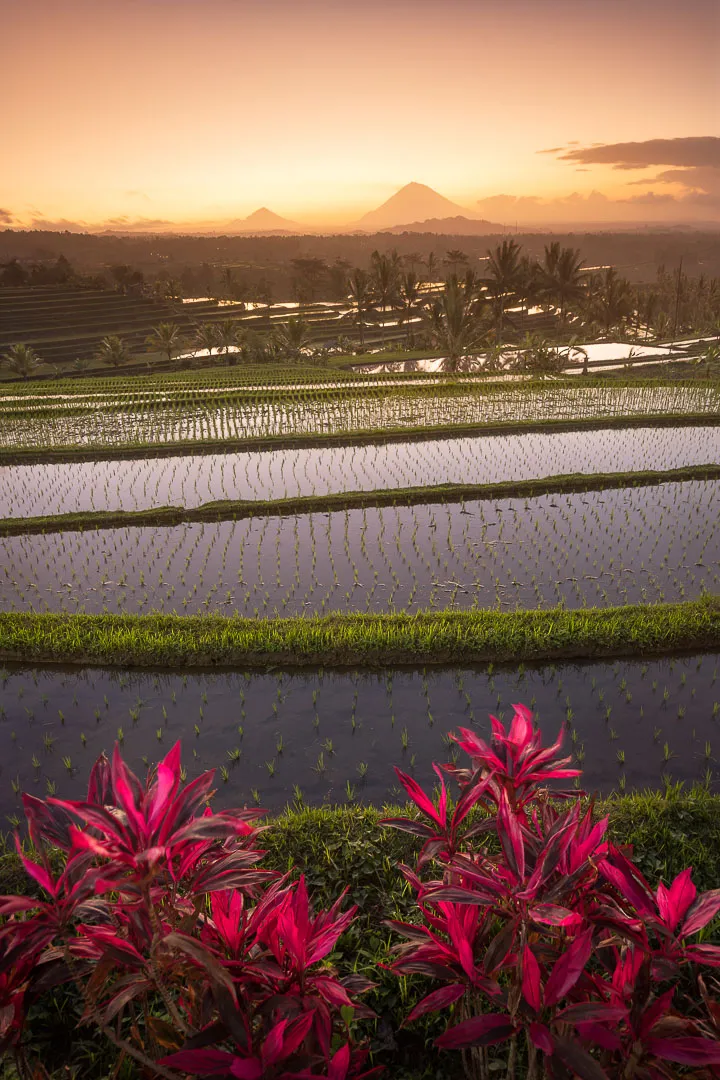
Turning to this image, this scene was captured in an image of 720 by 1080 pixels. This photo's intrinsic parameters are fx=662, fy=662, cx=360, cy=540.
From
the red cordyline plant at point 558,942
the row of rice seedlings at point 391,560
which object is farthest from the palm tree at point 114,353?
the red cordyline plant at point 558,942

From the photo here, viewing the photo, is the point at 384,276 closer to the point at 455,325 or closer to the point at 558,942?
the point at 455,325

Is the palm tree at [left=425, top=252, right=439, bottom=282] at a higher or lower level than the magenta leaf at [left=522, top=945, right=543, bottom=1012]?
higher

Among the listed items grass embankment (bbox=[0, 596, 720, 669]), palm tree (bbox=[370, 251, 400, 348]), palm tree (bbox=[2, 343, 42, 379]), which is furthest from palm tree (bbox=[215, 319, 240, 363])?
grass embankment (bbox=[0, 596, 720, 669])

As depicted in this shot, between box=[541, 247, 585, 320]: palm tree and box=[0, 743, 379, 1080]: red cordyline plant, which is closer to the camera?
box=[0, 743, 379, 1080]: red cordyline plant

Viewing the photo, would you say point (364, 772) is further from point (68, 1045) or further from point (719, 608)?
point (719, 608)

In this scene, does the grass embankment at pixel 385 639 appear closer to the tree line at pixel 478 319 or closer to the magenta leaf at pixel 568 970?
the magenta leaf at pixel 568 970

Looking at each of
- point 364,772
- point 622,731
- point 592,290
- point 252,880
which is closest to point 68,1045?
point 252,880

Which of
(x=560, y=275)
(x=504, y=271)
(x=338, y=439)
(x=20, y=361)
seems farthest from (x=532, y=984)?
(x=560, y=275)

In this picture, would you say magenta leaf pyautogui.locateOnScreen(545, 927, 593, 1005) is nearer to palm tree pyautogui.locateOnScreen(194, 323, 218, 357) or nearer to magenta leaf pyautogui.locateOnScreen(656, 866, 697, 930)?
magenta leaf pyautogui.locateOnScreen(656, 866, 697, 930)
